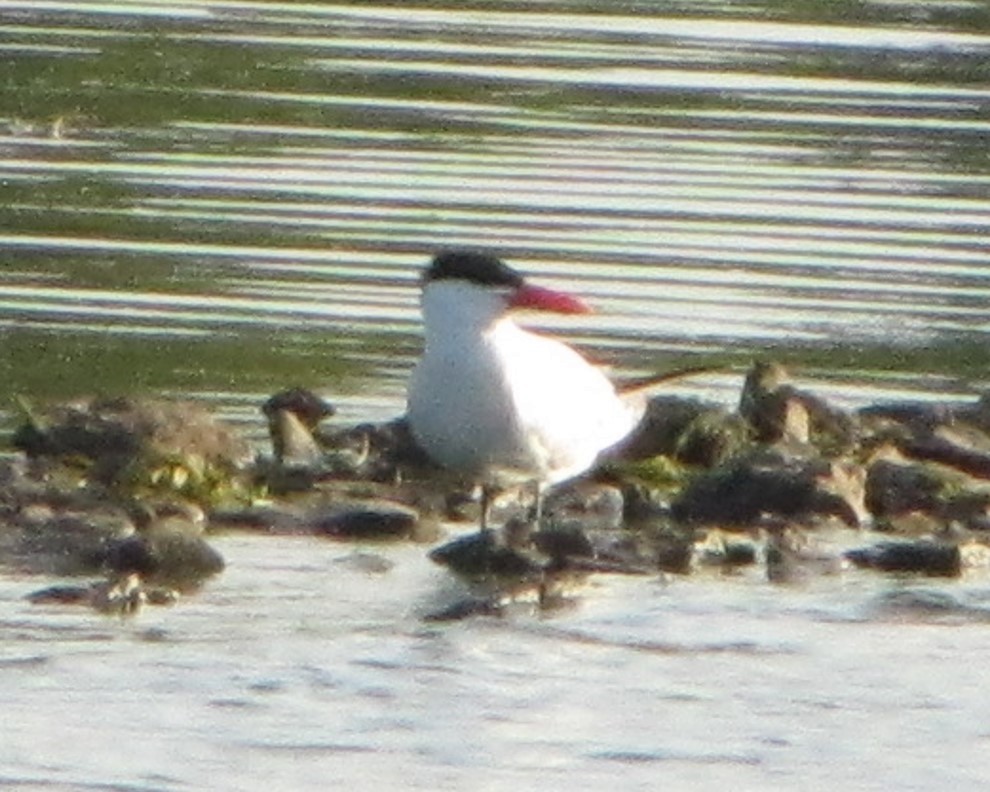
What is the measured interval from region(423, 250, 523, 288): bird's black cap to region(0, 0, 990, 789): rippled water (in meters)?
1.01

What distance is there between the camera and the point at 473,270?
1309 cm

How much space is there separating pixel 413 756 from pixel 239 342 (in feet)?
19.4

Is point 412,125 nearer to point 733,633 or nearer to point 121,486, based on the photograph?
point 121,486

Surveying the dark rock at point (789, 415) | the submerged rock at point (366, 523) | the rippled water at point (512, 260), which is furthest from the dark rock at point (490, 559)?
the dark rock at point (789, 415)

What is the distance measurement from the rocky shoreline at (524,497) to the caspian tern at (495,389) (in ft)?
0.84

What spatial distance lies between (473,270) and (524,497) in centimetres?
109

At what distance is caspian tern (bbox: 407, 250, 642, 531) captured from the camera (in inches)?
501

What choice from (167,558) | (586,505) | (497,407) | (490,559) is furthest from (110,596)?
(586,505)

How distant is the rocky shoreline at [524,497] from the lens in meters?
12.3

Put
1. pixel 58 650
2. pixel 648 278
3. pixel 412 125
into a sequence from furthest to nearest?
pixel 412 125 → pixel 648 278 → pixel 58 650

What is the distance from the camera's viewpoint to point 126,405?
13703mm

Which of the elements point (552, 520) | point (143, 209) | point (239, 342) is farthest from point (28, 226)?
point (552, 520)

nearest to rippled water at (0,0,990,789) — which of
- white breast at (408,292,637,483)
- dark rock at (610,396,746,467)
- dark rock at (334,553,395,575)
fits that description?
dark rock at (334,553,395,575)

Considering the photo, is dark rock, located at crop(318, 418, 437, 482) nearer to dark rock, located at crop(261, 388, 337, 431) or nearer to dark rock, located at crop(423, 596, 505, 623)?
dark rock, located at crop(261, 388, 337, 431)
